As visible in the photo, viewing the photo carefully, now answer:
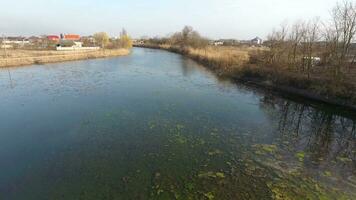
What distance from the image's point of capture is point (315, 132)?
1109 centimetres

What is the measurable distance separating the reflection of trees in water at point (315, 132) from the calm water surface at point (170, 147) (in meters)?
0.05

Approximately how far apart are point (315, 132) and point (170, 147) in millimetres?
Result: 6664

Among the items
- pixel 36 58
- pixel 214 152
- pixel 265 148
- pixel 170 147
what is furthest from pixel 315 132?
pixel 36 58

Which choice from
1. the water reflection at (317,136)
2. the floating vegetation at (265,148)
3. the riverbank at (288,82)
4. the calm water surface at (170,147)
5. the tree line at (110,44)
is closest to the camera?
the calm water surface at (170,147)

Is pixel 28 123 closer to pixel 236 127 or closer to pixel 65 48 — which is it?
pixel 236 127

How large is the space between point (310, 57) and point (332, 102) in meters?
5.21

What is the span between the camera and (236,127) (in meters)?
11.0

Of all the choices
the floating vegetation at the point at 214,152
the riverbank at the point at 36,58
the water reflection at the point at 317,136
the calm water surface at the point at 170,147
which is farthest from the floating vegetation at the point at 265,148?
the riverbank at the point at 36,58

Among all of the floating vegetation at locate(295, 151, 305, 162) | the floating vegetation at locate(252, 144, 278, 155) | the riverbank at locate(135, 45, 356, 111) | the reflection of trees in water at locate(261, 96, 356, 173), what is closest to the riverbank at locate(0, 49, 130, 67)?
the riverbank at locate(135, 45, 356, 111)

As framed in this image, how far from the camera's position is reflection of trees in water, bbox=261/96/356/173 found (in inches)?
344

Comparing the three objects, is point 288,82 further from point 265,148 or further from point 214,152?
point 214,152

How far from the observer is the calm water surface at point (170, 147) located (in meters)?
6.46

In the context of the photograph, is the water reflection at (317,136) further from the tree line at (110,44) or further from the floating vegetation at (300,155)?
the tree line at (110,44)

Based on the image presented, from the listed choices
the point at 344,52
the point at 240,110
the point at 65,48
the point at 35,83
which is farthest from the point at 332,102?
the point at 65,48
